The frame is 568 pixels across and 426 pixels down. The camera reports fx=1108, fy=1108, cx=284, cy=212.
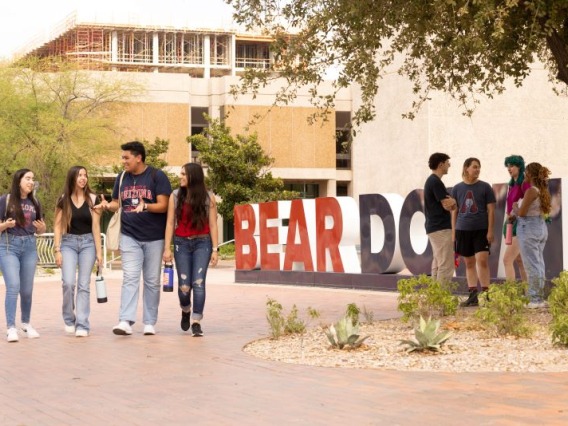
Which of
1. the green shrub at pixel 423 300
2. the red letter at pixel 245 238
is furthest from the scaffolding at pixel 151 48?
the green shrub at pixel 423 300

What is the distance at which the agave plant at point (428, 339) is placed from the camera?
377 inches

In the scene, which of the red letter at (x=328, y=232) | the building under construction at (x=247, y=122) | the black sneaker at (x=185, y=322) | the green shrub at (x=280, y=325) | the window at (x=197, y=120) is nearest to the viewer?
the green shrub at (x=280, y=325)

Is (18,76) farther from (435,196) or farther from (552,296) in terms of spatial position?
(552,296)

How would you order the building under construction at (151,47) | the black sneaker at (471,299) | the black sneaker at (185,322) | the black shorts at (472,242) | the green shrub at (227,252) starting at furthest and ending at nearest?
the building under construction at (151,47), the green shrub at (227,252), the black sneaker at (471,299), the black shorts at (472,242), the black sneaker at (185,322)

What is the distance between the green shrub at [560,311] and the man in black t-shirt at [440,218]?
313 centimetres

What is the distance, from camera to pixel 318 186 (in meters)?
65.2

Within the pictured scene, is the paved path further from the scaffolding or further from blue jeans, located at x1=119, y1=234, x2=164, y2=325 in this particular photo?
the scaffolding

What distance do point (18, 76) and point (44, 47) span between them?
6046 centimetres

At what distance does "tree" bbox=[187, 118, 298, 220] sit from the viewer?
→ 140 feet

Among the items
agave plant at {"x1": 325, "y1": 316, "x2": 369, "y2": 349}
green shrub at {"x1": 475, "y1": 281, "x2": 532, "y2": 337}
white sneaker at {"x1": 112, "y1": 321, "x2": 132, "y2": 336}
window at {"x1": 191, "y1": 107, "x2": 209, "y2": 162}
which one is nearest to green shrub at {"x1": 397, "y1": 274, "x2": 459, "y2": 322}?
green shrub at {"x1": 475, "y1": 281, "x2": 532, "y2": 337}

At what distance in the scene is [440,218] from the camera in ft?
44.9

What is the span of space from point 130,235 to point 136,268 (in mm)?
353

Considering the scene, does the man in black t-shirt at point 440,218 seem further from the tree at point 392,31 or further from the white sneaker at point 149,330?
the white sneaker at point 149,330

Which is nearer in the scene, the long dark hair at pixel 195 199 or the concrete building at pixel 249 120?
the long dark hair at pixel 195 199
